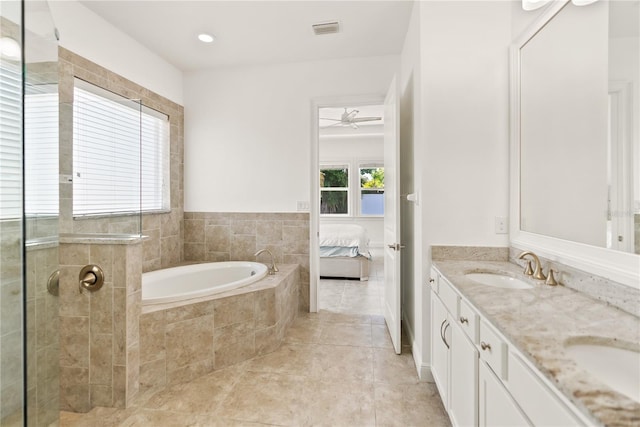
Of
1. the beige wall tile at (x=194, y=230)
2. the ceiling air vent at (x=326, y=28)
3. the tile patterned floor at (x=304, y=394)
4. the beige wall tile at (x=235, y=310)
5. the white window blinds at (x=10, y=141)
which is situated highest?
the ceiling air vent at (x=326, y=28)

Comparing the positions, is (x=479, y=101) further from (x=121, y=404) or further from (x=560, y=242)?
(x=121, y=404)

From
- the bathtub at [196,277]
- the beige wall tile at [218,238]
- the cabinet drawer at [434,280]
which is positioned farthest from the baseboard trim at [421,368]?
the beige wall tile at [218,238]

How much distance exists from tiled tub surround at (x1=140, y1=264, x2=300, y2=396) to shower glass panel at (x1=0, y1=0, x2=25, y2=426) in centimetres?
87

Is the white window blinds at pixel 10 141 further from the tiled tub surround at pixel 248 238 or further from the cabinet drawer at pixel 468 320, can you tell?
the tiled tub surround at pixel 248 238

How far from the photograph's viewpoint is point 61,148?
5.90ft

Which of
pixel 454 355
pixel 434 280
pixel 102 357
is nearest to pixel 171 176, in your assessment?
pixel 102 357

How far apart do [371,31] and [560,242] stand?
225 cm

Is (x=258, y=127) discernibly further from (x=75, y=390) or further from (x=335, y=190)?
(x=335, y=190)

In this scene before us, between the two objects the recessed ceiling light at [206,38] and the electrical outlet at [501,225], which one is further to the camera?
the recessed ceiling light at [206,38]

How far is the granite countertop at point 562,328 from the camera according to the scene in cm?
56

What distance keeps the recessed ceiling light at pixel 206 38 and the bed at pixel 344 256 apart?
292 centimetres

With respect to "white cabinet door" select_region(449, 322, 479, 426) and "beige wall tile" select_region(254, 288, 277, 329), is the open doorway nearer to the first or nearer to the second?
"beige wall tile" select_region(254, 288, 277, 329)

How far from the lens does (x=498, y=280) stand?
1588 mm

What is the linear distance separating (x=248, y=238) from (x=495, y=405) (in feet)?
9.08
